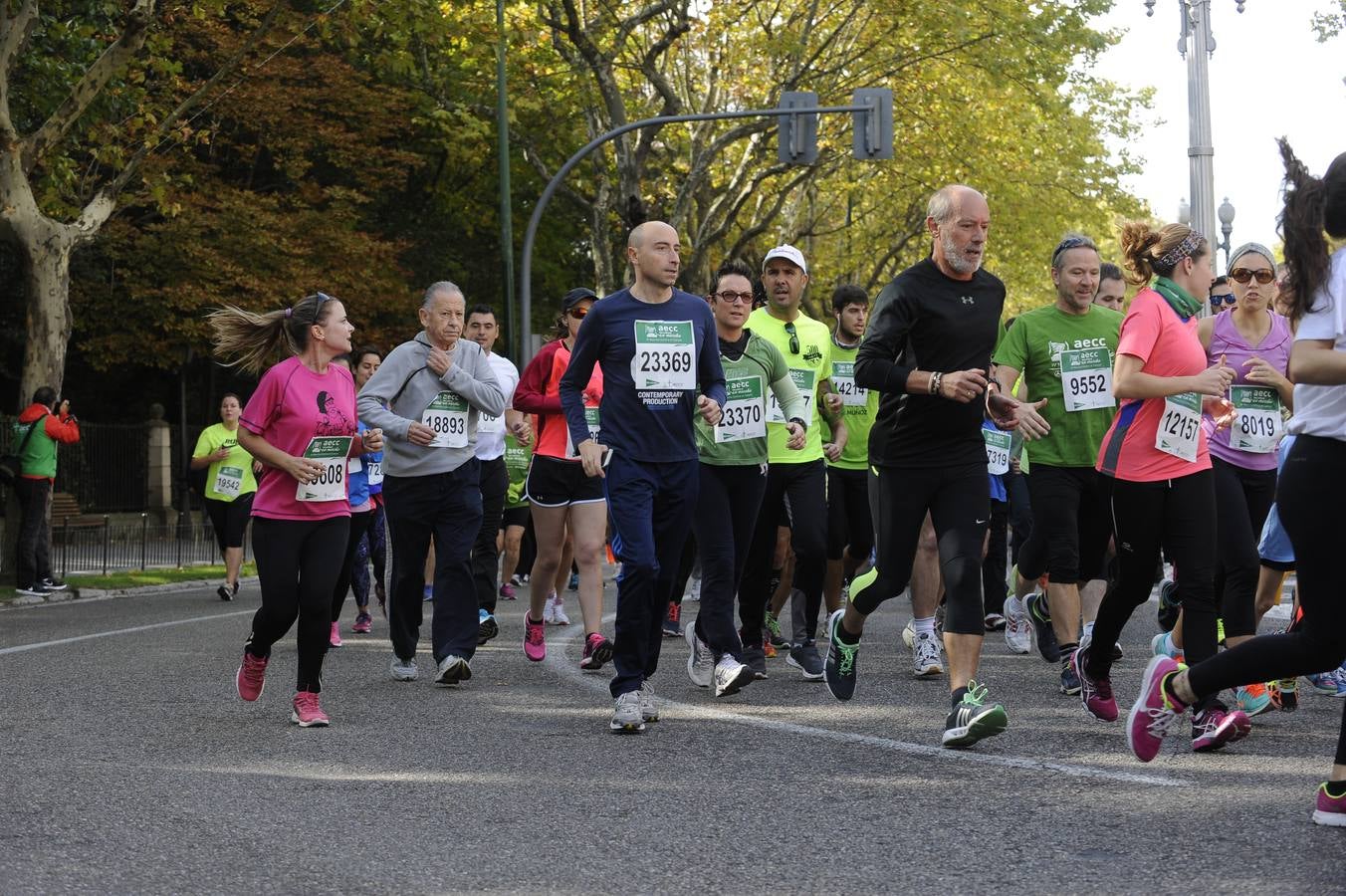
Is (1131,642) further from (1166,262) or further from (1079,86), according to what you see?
(1079,86)

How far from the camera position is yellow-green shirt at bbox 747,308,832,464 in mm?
9750

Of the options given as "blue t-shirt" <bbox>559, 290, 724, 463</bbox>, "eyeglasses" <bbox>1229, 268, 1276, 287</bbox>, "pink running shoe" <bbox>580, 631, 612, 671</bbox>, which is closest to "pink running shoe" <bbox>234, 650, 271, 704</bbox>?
"blue t-shirt" <bbox>559, 290, 724, 463</bbox>

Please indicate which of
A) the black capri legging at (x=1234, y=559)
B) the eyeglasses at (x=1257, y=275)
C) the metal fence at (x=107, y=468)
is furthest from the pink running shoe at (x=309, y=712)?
the metal fence at (x=107, y=468)

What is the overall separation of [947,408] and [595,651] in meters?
3.30

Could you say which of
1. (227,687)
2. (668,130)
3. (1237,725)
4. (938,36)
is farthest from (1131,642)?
(668,130)

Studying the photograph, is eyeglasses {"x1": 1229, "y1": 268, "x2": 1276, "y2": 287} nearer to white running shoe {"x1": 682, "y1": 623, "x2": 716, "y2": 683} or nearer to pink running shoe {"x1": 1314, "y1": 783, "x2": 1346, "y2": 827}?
white running shoe {"x1": 682, "y1": 623, "x2": 716, "y2": 683}

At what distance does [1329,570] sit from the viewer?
17.7 ft

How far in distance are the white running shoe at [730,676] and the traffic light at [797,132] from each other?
16554mm

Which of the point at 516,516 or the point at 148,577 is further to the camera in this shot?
the point at 148,577

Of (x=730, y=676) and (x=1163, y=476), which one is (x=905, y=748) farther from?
(x=730, y=676)

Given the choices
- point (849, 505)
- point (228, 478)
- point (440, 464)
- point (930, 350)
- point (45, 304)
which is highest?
point (45, 304)

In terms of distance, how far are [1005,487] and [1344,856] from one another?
25.7 feet

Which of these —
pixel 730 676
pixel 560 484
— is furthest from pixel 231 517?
pixel 730 676

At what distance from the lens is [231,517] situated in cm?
1619
